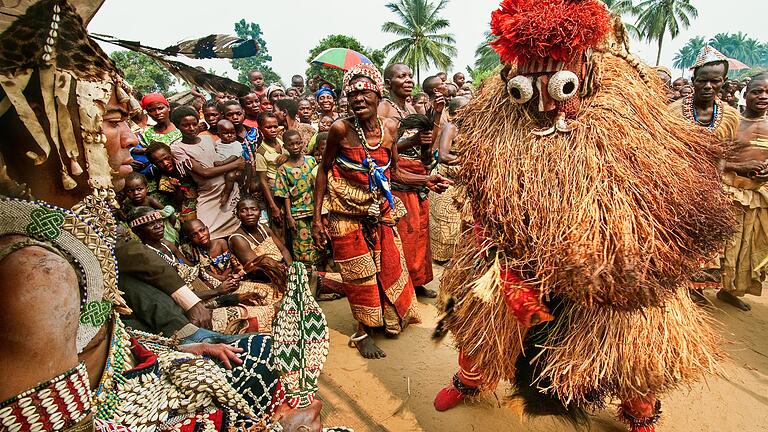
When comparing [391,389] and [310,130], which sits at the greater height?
[310,130]

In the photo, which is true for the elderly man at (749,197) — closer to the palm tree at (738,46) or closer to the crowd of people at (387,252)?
the crowd of people at (387,252)

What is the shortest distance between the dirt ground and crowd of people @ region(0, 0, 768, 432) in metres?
0.19

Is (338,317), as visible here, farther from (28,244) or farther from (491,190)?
(28,244)

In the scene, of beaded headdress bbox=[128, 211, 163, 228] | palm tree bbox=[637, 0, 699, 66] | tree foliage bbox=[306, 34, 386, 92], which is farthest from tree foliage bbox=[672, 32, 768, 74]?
beaded headdress bbox=[128, 211, 163, 228]

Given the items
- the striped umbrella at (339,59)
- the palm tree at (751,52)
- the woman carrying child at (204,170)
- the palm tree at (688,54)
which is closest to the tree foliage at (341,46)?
the striped umbrella at (339,59)

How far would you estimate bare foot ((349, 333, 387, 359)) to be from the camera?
3.73 metres

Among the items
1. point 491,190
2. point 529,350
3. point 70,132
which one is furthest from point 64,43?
point 529,350

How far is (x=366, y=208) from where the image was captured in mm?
3576

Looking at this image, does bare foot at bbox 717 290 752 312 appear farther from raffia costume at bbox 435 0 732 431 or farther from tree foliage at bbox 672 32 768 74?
tree foliage at bbox 672 32 768 74

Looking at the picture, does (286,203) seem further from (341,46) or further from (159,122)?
(341,46)

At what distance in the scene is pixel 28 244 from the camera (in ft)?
3.56

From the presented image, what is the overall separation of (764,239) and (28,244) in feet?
18.6

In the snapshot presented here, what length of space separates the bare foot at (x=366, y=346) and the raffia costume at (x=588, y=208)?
1494 mm

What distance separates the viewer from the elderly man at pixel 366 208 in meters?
3.46
